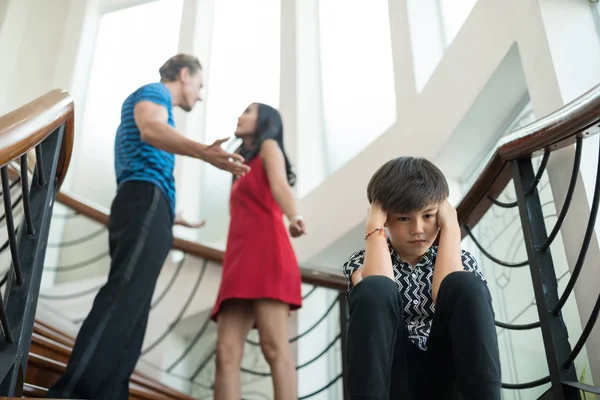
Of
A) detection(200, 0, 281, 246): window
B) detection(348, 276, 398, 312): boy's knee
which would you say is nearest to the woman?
detection(348, 276, 398, 312): boy's knee

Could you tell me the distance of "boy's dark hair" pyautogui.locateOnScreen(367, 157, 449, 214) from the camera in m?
1.09

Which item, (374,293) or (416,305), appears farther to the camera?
(416,305)

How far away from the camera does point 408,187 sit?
43.1 inches

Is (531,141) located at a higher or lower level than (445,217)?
higher

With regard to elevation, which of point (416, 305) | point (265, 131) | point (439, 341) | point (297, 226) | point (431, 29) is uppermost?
point (431, 29)

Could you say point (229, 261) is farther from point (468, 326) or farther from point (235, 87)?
point (235, 87)

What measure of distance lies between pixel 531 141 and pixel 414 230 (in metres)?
0.34

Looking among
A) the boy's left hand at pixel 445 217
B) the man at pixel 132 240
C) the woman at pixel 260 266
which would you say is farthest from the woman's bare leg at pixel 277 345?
the boy's left hand at pixel 445 217

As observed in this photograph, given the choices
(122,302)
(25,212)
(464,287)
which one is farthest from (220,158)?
(464,287)

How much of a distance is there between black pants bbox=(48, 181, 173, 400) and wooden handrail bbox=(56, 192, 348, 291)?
60 centimetres

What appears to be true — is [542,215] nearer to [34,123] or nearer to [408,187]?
[408,187]

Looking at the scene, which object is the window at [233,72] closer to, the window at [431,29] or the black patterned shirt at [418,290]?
the window at [431,29]

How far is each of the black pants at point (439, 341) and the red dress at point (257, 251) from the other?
2.74ft

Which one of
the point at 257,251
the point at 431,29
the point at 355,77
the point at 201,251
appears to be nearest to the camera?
the point at 257,251
